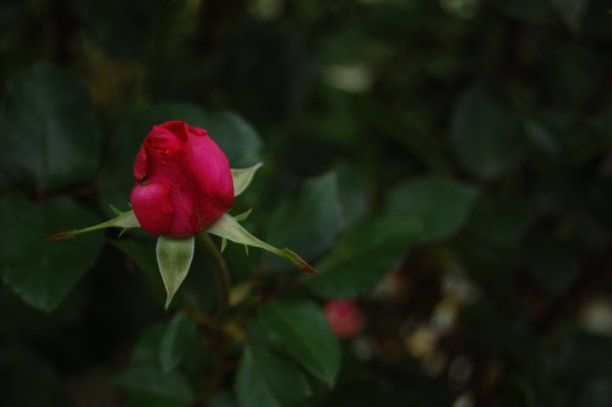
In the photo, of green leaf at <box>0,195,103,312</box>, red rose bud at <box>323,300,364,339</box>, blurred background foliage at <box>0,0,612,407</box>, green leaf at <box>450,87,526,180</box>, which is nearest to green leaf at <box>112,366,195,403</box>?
blurred background foliage at <box>0,0,612,407</box>

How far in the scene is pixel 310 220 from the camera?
19.5 inches

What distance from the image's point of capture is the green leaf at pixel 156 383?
50 cm

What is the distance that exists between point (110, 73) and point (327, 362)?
0.74m

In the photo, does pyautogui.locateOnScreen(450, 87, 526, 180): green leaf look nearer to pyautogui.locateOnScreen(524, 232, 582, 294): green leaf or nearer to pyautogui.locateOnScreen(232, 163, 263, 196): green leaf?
pyautogui.locateOnScreen(524, 232, 582, 294): green leaf

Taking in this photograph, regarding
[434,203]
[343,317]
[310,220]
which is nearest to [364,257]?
[310,220]

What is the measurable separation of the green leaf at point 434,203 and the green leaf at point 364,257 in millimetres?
89

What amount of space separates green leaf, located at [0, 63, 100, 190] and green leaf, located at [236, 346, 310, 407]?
188 millimetres

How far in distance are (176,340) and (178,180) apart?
14 cm

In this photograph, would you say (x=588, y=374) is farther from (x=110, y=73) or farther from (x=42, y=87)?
(x=110, y=73)

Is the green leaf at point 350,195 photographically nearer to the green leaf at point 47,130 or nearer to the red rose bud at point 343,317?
the green leaf at point 47,130

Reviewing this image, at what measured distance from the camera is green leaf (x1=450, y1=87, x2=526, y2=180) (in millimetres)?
660

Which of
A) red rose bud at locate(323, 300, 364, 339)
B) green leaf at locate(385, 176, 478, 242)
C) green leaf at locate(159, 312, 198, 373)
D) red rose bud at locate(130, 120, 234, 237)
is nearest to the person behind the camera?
red rose bud at locate(130, 120, 234, 237)

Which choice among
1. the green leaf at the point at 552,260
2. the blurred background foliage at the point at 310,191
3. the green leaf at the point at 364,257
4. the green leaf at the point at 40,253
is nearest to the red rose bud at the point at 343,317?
the blurred background foliage at the point at 310,191

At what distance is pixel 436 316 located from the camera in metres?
1.21
